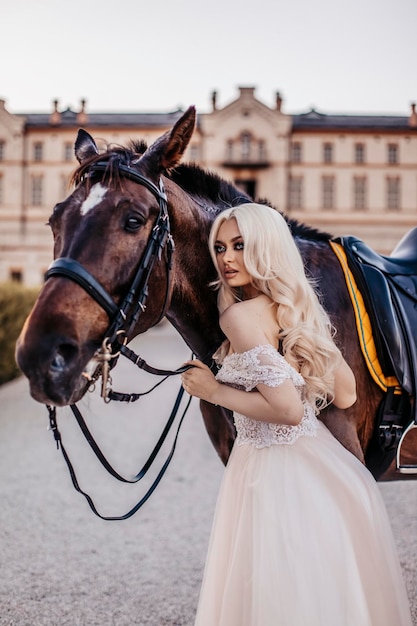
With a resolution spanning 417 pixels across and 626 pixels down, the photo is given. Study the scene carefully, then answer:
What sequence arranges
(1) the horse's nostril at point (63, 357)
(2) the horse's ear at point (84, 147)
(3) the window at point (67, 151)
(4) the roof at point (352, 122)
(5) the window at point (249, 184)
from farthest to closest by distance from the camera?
1. (5) the window at point (249, 184)
2. (4) the roof at point (352, 122)
3. (3) the window at point (67, 151)
4. (2) the horse's ear at point (84, 147)
5. (1) the horse's nostril at point (63, 357)

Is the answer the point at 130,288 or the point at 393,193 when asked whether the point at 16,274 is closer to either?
the point at 393,193

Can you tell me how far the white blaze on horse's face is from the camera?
1686 mm

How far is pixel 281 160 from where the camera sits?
36.7m

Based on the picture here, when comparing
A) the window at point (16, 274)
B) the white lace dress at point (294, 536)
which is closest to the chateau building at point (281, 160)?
the window at point (16, 274)

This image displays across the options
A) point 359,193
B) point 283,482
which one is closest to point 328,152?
point 359,193

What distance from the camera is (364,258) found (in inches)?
92.2

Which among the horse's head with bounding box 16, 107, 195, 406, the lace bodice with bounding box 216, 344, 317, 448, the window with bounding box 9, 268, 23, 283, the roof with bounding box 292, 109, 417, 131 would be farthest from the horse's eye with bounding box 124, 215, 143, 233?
the roof with bounding box 292, 109, 417, 131

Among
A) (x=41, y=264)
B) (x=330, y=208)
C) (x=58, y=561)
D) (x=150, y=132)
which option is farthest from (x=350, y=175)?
(x=58, y=561)

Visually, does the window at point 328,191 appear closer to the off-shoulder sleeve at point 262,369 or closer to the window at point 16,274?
the window at point 16,274

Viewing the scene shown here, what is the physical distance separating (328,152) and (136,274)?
3750 cm

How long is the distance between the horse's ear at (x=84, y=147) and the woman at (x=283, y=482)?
55 cm

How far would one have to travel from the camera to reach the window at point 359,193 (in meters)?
36.7

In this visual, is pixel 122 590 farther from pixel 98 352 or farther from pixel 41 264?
pixel 41 264

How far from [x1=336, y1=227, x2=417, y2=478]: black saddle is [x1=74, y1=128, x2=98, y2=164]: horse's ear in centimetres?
105
